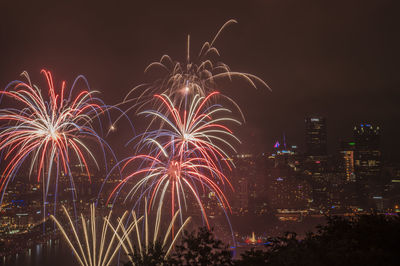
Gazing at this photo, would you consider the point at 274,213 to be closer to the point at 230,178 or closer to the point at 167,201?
the point at 230,178

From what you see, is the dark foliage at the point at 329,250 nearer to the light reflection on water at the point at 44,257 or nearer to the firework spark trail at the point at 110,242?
the firework spark trail at the point at 110,242

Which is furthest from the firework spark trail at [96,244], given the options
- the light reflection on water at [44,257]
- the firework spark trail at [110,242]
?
the light reflection on water at [44,257]

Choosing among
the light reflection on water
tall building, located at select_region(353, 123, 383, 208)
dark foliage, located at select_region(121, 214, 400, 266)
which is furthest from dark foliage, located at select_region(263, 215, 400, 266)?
tall building, located at select_region(353, 123, 383, 208)

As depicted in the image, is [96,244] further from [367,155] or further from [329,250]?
[367,155]

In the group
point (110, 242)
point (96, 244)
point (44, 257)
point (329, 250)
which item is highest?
point (329, 250)

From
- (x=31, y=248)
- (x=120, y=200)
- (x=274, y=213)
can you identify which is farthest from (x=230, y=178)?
(x=31, y=248)

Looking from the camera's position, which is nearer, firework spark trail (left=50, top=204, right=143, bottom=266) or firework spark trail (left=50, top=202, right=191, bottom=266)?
firework spark trail (left=50, top=202, right=191, bottom=266)

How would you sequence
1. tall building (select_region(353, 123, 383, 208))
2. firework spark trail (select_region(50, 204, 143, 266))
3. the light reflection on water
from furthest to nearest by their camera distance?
tall building (select_region(353, 123, 383, 208)) → the light reflection on water → firework spark trail (select_region(50, 204, 143, 266))

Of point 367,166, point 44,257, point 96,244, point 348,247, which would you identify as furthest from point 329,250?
A: point 367,166

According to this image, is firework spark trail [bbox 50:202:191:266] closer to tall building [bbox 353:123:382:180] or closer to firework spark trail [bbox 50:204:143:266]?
firework spark trail [bbox 50:204:143:266]
